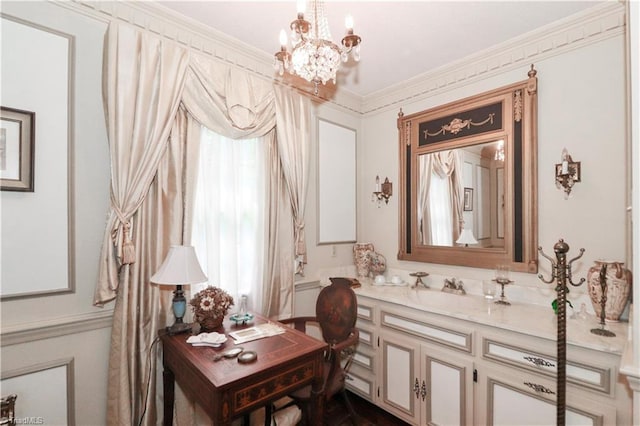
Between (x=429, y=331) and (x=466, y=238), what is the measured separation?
36.6 inches

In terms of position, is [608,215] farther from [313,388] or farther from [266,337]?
[266,337]

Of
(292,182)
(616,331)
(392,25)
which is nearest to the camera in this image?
(616,331)

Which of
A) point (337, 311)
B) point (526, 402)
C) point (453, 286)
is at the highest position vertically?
point (453, 286)

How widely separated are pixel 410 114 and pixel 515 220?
142cm

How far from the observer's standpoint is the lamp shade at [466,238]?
259 centimetres

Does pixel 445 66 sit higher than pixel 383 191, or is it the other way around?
pixel 445 66

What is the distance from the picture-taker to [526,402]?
1768 millimetres

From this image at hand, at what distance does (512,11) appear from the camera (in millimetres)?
1990

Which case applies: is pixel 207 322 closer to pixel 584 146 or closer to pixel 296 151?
pixel 296 151

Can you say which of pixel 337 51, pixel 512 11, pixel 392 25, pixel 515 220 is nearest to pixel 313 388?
pixel 337 51

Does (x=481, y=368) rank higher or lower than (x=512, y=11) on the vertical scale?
lower

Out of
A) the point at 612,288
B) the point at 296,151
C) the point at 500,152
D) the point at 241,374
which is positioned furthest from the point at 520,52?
the point at 241,374

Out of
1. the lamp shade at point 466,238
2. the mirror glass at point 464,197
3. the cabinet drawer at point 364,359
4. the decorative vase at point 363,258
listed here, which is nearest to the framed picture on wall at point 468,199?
the mirror glass at point 464,197

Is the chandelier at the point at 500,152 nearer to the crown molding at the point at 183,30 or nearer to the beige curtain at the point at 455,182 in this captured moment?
the beige curtain at the point at 455,182
